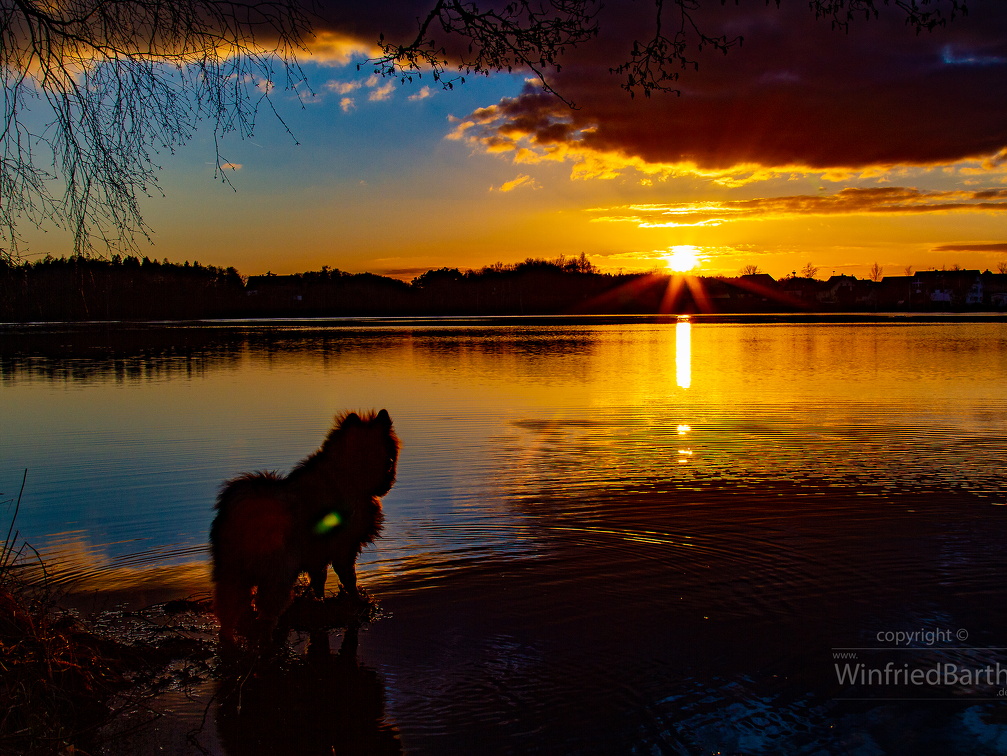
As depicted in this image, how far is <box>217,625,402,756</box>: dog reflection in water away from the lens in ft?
15.2

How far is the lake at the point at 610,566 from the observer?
16.0 feet

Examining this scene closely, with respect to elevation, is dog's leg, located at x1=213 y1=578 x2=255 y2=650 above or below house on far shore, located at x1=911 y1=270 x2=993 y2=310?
below

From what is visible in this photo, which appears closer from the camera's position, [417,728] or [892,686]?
[417,728]

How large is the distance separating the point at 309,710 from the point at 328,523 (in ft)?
5.09

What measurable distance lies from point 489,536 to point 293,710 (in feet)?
12.8

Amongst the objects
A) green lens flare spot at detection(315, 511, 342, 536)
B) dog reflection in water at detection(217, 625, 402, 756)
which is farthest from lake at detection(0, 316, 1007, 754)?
green lens flare spot at detection(315, 511, 342, 536)

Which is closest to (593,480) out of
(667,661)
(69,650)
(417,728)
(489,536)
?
(489,536)

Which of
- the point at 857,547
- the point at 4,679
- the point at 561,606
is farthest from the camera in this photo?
the point at 857,547

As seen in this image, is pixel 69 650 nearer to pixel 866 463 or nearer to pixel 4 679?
pixel 4 679

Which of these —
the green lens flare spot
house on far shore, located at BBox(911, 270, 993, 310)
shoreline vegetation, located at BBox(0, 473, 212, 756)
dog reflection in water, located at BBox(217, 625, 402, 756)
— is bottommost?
dog reflection in water, located at BBox(217, 625, 402, 756)

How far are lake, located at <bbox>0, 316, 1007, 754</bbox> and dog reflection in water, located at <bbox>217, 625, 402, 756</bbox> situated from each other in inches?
0.8

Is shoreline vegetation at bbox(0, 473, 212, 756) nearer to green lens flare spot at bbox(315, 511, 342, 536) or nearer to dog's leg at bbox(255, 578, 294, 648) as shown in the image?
dog's leg at bbox(255, 578, 294, 648)

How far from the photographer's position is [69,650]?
4988mm

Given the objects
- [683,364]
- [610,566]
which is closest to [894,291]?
[683,364]
